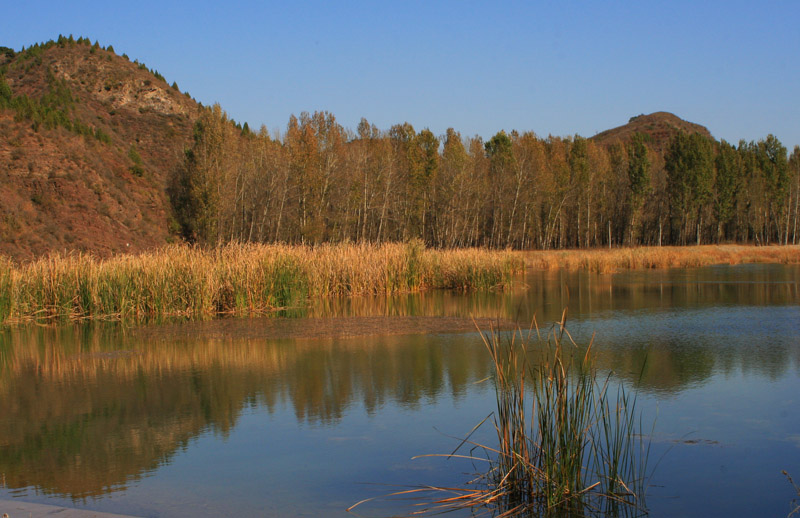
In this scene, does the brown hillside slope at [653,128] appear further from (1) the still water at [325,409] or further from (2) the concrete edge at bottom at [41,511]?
(2) the concrete edge at bottom at [41,511]

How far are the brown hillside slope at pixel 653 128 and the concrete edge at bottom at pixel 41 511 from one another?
118792mm

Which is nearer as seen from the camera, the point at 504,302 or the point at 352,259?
the point at 504,302

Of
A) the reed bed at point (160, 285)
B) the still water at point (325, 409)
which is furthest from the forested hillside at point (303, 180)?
the still water at point (325, 409)

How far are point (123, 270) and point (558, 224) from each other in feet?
144

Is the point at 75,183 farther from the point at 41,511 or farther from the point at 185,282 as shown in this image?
the point at 41,511

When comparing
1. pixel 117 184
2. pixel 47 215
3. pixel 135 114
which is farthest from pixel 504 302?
pixel 135 114

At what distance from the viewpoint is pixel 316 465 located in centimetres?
505

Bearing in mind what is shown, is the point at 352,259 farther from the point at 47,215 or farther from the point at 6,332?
the point at 47,215

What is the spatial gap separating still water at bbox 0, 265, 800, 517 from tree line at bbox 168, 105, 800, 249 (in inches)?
953

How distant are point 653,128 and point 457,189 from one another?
9532 cm

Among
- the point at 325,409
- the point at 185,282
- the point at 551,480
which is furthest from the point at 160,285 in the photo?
the point at 551,480

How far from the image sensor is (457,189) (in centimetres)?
4381

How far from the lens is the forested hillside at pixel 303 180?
31.9m

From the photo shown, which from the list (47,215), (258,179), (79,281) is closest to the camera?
(79,281)
